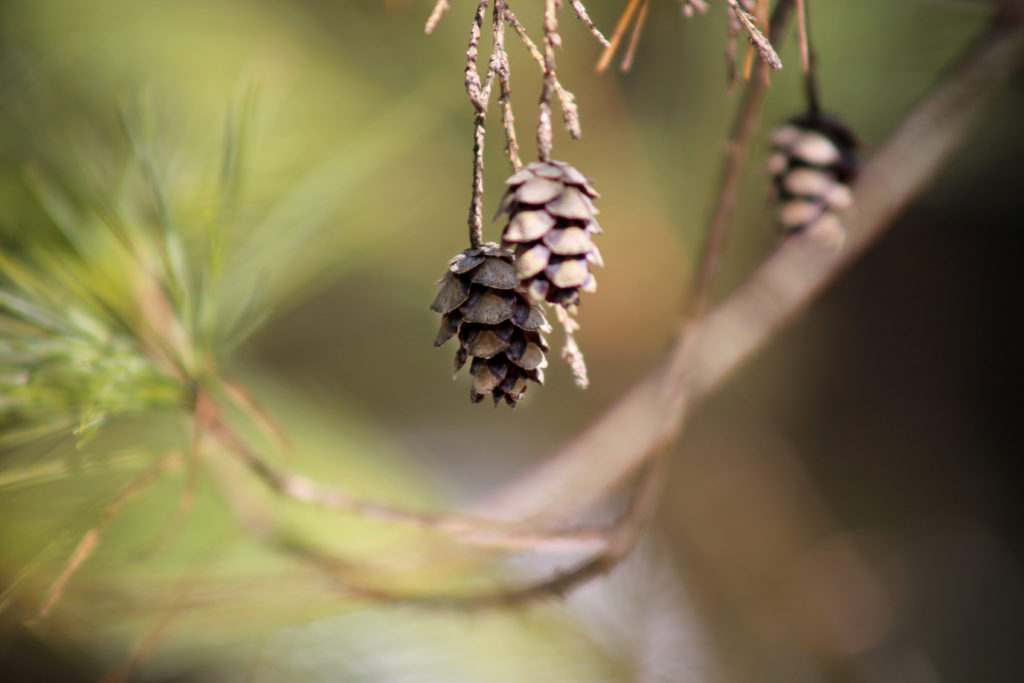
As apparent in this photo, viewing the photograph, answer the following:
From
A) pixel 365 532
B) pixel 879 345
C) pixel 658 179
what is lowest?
pixel 365 532

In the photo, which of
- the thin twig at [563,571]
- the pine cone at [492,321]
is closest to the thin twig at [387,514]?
the thin twig at [563,571]

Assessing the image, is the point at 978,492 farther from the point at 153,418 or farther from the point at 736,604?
the point at 153,418

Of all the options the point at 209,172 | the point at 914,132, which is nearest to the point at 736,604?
the point at 914,132

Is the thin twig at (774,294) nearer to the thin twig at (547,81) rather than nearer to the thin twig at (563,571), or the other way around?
the thin twig at (563,571)

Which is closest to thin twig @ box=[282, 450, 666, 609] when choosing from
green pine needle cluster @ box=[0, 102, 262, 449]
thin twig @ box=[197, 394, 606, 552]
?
thin twig @ box=[197, 394, 606, 552]

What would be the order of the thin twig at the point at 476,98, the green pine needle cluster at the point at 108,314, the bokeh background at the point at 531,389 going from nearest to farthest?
the thin twig at the point at 476,98 → the green pine needle cluster at the point at 108,314 → the bokeh background at the point at 531,389

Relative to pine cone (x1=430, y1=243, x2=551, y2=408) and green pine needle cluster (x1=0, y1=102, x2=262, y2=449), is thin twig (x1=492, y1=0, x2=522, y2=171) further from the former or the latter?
green pine needle cluster (x1=0, y1=102, x2=262, y2=449)

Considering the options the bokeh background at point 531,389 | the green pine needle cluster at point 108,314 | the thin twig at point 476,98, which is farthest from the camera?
the bokeh background at point 531,389
